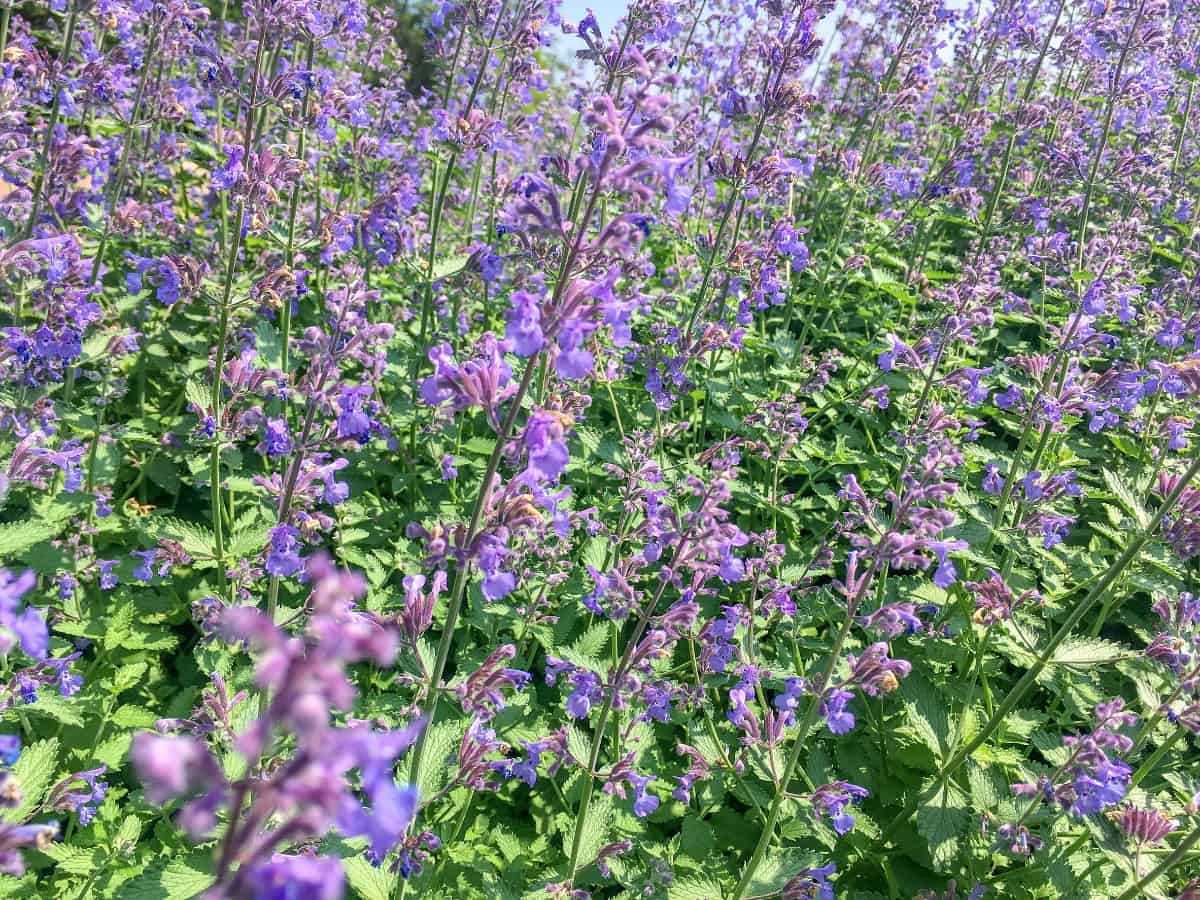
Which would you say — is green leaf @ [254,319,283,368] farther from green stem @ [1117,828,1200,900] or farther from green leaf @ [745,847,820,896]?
green stem @ [1117,828,1200,900]

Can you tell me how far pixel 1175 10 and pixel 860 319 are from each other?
579 cm

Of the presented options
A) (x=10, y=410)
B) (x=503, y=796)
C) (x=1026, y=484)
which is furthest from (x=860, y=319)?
(x=10, y=410)

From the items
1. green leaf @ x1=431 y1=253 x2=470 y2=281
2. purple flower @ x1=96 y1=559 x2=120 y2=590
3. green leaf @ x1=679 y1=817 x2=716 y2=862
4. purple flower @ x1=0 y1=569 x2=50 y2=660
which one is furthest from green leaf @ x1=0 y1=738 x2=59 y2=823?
green leaf @ x1=431 y1=253 x2=470 y2=281

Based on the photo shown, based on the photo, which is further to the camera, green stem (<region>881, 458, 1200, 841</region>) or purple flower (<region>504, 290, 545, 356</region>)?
green stem (<region>881, 458, 1200, 841</region>)

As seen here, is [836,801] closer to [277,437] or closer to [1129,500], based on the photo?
[1129,500]

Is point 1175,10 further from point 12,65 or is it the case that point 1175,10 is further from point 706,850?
point 12,65

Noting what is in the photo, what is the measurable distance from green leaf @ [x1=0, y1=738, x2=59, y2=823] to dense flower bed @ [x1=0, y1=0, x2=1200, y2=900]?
0.02m

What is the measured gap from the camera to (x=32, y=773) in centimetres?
317

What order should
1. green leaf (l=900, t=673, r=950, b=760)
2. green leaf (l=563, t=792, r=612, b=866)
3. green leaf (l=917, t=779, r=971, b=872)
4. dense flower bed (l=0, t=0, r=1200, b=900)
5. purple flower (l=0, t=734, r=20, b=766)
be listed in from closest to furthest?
purple flower (l=0, t=734, r=20, b=766)
dense flower bed (l=0, t=0, r=1200, b=900)
green leaf (l=563, t=792, r=612, b=866)
green leaf (l=917, t=779, r=971, b=872)
green leaf (l=900, t=673, r=950, b=760)

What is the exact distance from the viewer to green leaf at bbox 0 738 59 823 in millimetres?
3105

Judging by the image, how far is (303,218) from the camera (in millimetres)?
6469

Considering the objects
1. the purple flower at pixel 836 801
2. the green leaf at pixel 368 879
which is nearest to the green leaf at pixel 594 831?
the green leaf at pixel 368 879

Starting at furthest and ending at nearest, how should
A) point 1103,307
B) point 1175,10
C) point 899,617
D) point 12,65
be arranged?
point 1175,10
point 12,65
point 1103,307
point 899,617

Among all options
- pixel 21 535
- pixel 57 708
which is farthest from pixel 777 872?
pixel 21 535
